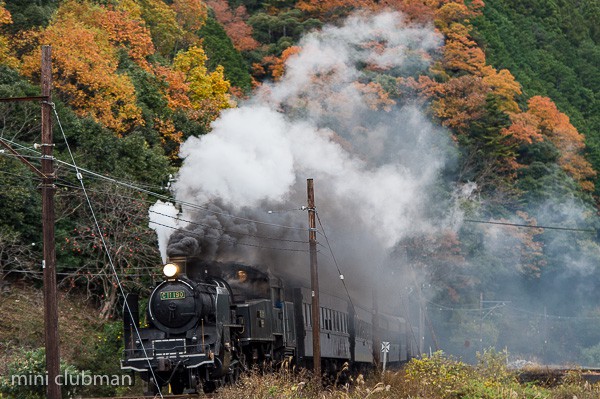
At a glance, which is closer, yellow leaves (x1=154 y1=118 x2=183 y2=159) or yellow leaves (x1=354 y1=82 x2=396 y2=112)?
yellow leaves (x1=154 y1=118 x2=183 y2=159)

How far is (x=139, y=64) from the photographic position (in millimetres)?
49406

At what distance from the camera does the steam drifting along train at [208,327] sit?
22.7 metres

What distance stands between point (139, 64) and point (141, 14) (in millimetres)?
9126

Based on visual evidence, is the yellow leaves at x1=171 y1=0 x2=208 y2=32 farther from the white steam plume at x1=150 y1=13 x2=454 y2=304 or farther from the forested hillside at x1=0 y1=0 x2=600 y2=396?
the white steam plume at x1=150 y1=13 x2=454 y2=304

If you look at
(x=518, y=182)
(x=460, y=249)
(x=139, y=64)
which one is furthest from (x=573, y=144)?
(x=139, y=64)

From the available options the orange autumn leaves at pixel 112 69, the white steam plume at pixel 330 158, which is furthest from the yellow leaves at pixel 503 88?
Result: the orange autumn leaves at pixel 112 69

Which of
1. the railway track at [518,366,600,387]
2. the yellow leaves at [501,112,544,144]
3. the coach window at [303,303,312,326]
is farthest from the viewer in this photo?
the yellow leaves at [501,112,544,144]

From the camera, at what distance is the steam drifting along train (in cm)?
2270

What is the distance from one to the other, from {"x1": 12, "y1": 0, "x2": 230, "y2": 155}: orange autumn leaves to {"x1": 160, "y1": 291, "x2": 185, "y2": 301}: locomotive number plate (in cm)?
1923

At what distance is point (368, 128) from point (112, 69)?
16733 millimetres

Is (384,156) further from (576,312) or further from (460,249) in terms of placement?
(576,312)

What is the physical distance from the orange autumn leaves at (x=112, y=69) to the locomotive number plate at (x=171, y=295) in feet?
63.1

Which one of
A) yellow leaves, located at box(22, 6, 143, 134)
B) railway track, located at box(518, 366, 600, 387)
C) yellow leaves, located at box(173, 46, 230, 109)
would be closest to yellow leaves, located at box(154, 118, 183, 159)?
yellow leaves, located at box(22, 6, 143, 134)

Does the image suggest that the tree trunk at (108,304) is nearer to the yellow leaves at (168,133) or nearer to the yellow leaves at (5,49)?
the yellow leaves at (5,49)
